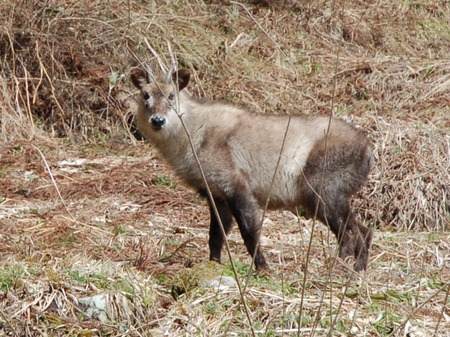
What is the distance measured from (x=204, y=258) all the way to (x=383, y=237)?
5.10ft

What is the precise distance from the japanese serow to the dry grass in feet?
0.91

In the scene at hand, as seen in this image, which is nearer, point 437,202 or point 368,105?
point 437,202

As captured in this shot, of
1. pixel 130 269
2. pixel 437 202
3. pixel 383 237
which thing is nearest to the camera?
pixel 130 269

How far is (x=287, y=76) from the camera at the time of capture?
10734mm

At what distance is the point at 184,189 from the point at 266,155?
2.08m

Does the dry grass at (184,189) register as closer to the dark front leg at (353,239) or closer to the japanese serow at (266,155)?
the dark front leg at (353,239)

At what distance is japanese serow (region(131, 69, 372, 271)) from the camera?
6488mm

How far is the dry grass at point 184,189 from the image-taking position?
4.98 meters

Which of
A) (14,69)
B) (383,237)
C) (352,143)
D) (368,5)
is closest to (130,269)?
(352,143)

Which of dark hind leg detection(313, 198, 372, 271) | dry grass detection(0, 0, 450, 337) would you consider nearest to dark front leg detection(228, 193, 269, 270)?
dry grass detection(0, 0, 450, 337)

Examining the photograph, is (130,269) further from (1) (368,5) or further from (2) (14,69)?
(1) (368,5)

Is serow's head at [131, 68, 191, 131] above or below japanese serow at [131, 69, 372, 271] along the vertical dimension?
above

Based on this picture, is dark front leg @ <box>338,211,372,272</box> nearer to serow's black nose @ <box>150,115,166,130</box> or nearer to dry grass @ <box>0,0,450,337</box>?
dry grass @ <box>0,0,450,337</box>

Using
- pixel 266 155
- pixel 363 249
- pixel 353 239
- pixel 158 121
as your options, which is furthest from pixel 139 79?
pixel 363 249
